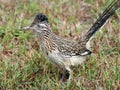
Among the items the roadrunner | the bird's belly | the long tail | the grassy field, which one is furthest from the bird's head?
the long tail

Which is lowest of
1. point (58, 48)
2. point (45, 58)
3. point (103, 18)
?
point (45, 58)

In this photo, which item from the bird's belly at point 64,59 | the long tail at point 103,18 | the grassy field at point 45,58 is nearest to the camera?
the grassy field at point 45,58

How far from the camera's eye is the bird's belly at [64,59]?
7.29 metres

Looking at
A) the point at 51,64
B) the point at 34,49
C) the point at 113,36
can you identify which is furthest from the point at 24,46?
the point at 113,36

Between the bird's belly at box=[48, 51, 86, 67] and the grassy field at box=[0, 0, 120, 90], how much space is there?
109mm

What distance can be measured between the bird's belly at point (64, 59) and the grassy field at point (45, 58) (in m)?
0.11

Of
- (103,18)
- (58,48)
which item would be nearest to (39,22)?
(58,48)

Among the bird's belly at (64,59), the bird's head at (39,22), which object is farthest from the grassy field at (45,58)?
the bird's head at (39,22)

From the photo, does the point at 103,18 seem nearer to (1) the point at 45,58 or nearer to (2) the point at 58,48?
(2) the point at 58,48

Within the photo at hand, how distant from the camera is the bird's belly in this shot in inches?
287

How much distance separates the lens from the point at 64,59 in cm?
739

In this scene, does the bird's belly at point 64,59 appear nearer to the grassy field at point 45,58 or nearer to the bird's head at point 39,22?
the grassy field at point 45,58

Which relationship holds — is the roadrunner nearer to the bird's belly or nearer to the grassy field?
the bird's belly

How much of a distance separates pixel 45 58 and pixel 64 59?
0.46m
